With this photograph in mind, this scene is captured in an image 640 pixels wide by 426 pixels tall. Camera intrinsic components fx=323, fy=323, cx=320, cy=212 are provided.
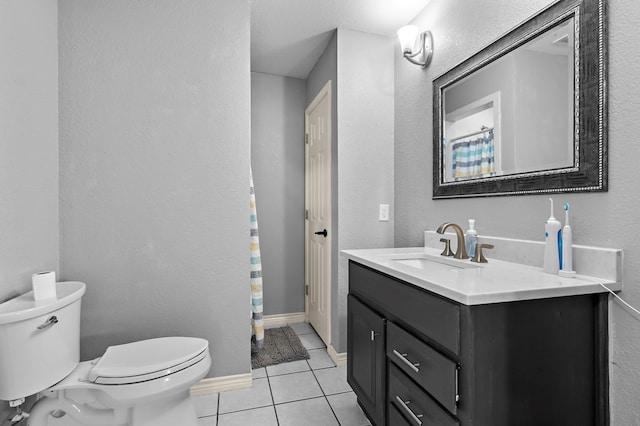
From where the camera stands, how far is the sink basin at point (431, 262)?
1481mm

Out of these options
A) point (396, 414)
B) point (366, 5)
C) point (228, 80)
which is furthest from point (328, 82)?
point (396, 414)

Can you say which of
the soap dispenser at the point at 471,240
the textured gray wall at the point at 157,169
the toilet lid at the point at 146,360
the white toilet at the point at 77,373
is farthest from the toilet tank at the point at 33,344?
the soap dispenser at the point at 471,240

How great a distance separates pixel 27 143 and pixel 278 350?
2.01m

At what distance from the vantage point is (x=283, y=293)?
3.16 meters

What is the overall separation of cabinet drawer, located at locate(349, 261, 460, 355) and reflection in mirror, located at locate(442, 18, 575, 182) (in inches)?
28.5

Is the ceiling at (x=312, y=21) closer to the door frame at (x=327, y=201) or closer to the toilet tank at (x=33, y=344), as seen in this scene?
the door frame at (x=327, y=201)

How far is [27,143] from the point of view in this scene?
4.78 feet

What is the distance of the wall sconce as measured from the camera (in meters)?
1.97

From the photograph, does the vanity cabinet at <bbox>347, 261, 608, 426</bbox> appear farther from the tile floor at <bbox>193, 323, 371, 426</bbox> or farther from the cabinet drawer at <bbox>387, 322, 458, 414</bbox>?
the tile floor at <bbox>193, 323, 371, 426</bbox>

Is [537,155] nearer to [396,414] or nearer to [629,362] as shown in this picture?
[629,362]

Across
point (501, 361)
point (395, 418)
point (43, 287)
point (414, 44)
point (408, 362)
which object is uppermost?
point (414, 44)

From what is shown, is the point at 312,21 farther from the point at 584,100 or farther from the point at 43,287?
the point at 43,287

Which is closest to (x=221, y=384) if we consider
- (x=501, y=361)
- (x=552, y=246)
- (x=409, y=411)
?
(x=409, y=411)

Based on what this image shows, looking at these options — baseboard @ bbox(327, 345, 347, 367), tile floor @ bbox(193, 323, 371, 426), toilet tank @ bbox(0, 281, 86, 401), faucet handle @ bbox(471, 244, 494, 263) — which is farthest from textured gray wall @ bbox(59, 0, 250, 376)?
faucet handle @ bbox(471, 244, 494, 263)
